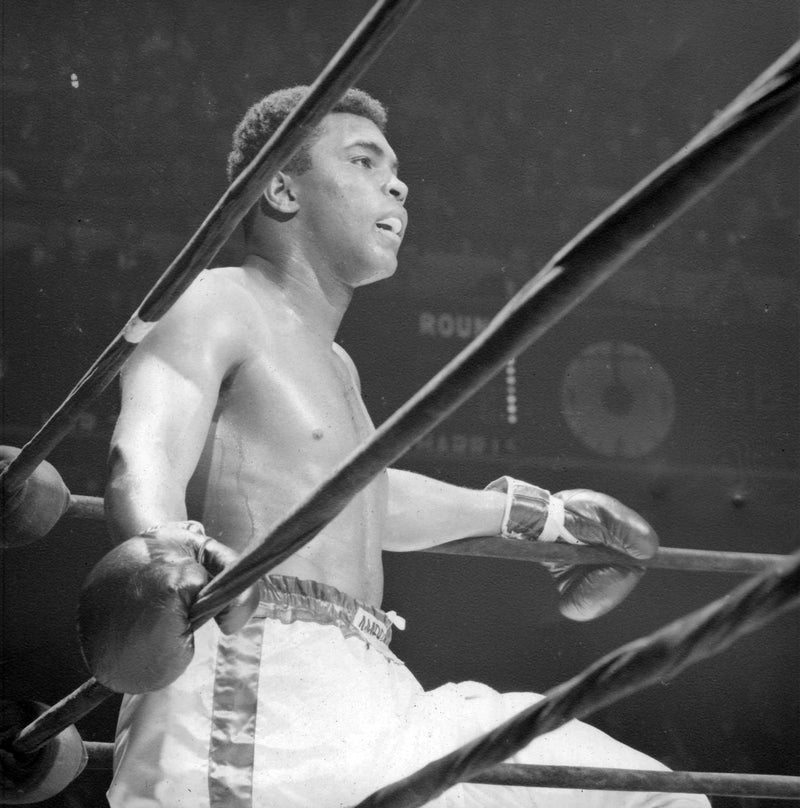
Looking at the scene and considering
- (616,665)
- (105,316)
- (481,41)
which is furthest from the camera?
(481,41)

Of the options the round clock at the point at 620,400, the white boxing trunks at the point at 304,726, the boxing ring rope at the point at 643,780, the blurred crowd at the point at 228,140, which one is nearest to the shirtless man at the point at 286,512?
the white boxing trunks at the point at 304,726

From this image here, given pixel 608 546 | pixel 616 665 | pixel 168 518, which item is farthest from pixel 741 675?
pixel 616 665

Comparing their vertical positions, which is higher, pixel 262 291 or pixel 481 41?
pixel 481 41

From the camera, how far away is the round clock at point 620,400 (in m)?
2.30

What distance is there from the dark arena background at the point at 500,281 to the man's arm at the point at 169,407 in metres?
1.15

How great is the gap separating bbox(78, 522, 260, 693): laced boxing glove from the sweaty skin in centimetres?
15

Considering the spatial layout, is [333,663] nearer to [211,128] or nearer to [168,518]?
[168,518]

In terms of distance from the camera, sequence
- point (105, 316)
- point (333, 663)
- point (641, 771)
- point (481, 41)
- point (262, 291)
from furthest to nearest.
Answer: point (481, 41) → point (105, 316) → point (262, 291) → point (333, 663) → point (641, 771)

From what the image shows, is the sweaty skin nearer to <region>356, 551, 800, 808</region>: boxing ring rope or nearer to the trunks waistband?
the trunks waistband

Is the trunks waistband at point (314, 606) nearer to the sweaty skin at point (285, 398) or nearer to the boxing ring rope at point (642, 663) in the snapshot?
the sweaty skin at point (285, 398)

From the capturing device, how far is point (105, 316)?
2.11 metres

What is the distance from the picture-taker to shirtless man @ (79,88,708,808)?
808 millimetres

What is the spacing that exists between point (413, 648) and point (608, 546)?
1.06 meters

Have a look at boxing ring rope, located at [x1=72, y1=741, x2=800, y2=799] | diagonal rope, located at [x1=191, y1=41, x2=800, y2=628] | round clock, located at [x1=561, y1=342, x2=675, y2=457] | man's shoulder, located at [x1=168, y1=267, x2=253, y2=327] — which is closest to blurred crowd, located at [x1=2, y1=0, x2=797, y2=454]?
round clock, located at [x1=561, y1=342, x2=675, y2=457]
